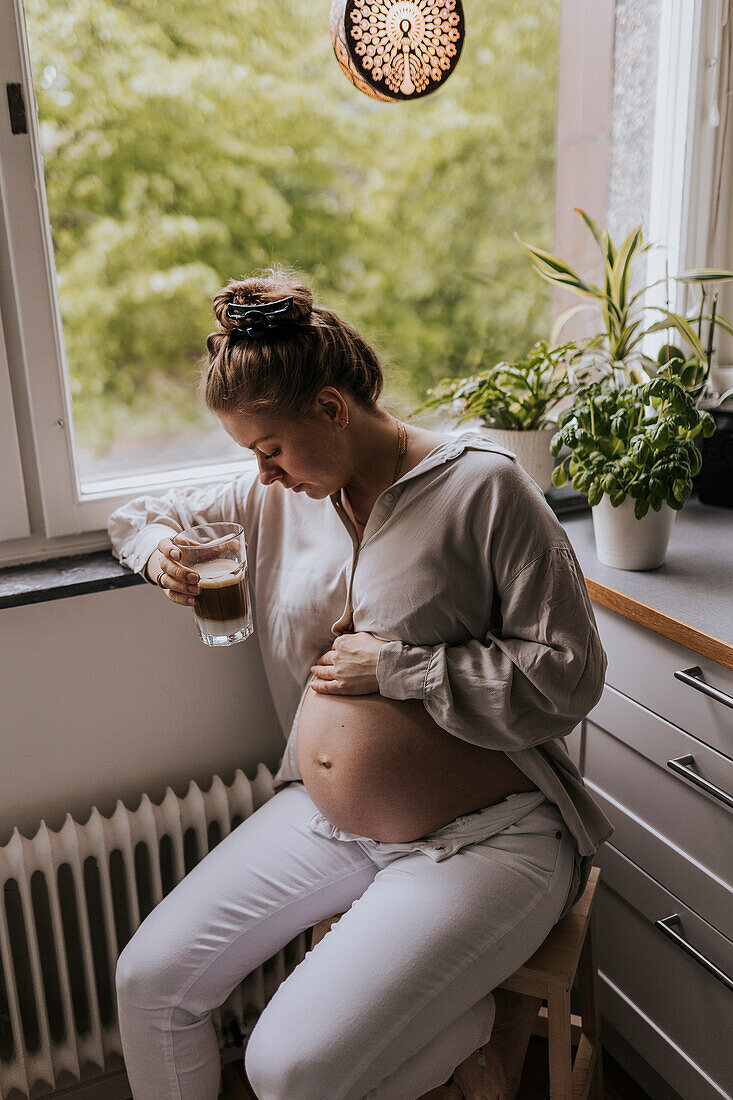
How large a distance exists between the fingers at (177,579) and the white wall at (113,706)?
0.79 ft

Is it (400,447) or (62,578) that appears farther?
(62,578)

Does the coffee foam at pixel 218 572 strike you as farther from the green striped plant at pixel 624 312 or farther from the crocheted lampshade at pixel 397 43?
the green striped plant at pixel 624 312

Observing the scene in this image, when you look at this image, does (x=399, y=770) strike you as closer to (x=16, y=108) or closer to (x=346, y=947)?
(x=346, y=947)

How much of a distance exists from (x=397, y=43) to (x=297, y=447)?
0.72 metres

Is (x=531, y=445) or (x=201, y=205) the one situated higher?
(x=201, y=205)

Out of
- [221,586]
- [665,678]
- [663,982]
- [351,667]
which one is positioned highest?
[221,586]

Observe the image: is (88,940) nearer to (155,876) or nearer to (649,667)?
(155,876)

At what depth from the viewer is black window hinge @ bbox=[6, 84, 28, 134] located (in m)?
1.41

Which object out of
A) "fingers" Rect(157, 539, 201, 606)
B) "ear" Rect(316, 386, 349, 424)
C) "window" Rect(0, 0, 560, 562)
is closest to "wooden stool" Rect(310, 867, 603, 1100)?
"fingers" Rect(157, 539, 201, 606)

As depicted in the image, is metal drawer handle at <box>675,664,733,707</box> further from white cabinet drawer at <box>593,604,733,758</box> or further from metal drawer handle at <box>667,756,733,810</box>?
metal drawer handle at <box>667,756,733,810</box>

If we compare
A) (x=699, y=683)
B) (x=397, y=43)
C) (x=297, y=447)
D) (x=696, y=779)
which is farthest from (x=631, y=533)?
(x=397, y=43)

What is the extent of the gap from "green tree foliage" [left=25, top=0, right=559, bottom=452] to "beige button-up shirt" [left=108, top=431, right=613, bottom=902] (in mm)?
281

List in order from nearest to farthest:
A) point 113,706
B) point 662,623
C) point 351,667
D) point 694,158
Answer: point 351,667
point 662,623
point 113,706
point 694,158

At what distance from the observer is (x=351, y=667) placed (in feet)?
4.24
